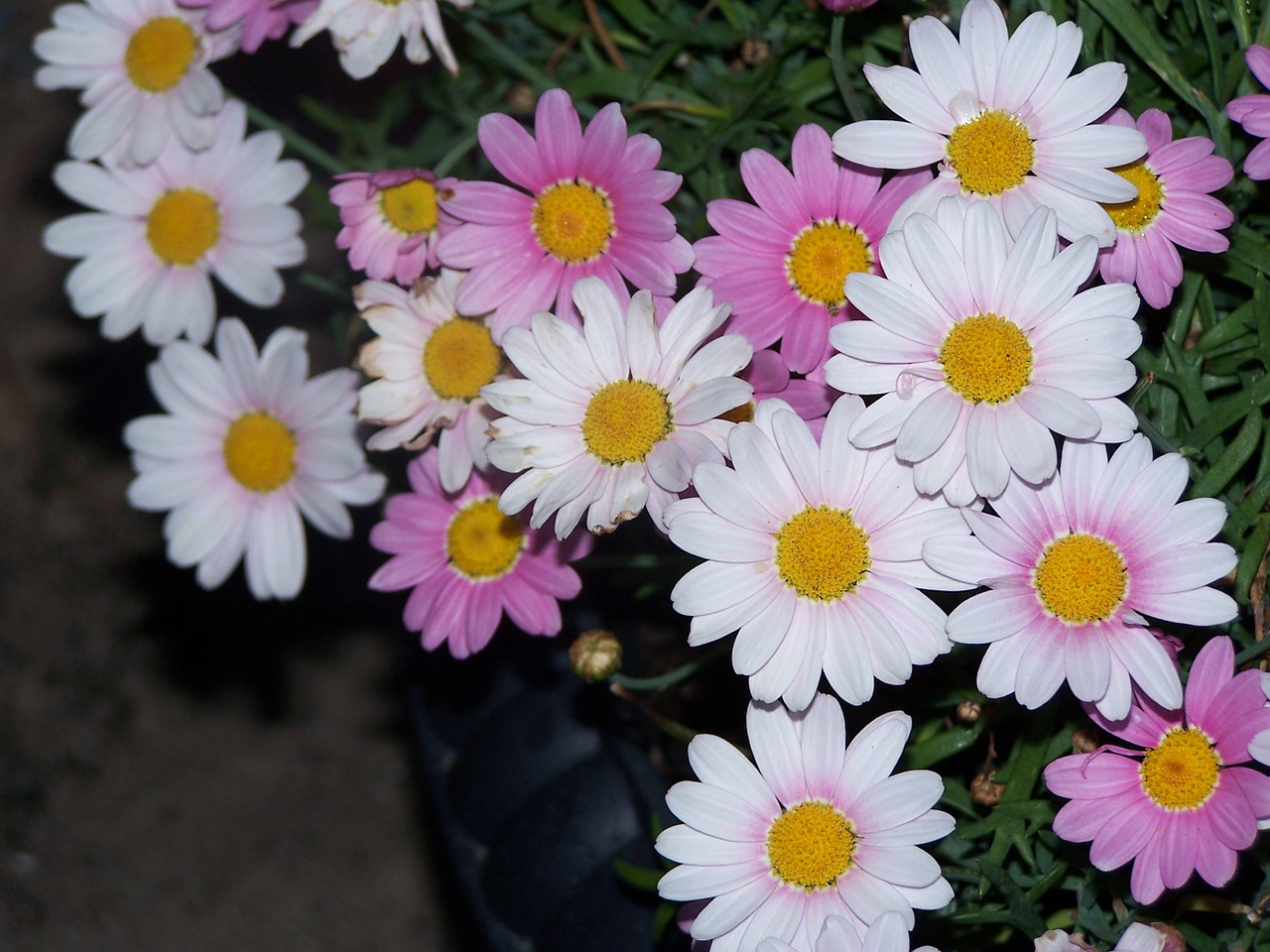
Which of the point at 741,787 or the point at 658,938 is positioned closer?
the point at 741,787

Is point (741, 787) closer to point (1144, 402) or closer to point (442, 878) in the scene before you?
point (1144, 402)

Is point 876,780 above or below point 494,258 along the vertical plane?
below

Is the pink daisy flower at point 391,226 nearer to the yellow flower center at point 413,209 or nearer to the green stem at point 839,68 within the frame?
the yellow flower center at point 413,209

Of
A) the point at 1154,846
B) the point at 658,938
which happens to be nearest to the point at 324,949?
the point at 658,938

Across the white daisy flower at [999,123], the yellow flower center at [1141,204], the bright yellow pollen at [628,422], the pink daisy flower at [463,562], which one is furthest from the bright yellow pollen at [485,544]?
the yellow flower center at [1141,204]

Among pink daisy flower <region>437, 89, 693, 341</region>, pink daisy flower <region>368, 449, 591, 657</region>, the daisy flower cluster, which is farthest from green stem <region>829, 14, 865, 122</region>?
pink daisy flower <region>368, 449, 591, 657</region>

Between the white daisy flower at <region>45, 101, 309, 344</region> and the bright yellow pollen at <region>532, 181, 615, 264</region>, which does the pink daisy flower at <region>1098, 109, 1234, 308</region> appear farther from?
the white daisy flower at <region>45, 101, 309, 344</region>
